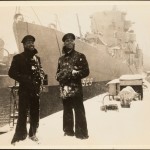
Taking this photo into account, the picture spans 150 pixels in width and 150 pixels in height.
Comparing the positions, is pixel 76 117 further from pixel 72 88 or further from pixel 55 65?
pixel 55 65

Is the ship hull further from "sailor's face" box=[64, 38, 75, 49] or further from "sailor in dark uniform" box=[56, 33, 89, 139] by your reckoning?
"sailor's face" box=[64, 38, 75, 49]

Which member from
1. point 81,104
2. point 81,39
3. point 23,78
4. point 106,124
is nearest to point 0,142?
point 23,78

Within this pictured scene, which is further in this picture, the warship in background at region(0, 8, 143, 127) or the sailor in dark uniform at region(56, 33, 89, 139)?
the warship in background at region(0, 8, 143, 127)

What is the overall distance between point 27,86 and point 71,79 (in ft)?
1.82

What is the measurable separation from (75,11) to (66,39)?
25.7 inches

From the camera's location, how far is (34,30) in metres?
4.64

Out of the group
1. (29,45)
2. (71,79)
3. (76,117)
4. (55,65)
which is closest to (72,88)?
(71,79)

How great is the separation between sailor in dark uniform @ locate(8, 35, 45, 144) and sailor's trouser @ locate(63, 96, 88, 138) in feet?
1.20

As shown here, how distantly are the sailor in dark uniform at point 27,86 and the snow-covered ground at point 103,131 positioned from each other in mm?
133

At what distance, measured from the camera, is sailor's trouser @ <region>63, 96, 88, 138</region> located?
12.8 ft

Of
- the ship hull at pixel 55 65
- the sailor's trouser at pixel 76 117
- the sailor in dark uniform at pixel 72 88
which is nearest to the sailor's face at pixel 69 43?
the sailor in dark uniform at pixel 72 88

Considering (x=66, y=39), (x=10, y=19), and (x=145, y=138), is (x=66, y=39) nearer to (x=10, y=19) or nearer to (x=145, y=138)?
(x=10, y=19)

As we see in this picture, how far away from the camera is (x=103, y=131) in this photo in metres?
4.12

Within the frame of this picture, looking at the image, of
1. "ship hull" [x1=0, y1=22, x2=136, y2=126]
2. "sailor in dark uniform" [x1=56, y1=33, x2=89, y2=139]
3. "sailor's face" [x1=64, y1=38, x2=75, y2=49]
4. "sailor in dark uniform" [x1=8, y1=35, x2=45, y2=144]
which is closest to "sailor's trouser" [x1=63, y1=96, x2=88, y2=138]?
"sailor in dark uniform" [x1=56, y1=33, x2=89, y2=139]
